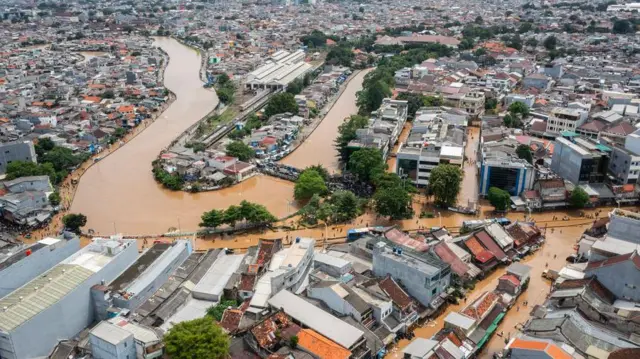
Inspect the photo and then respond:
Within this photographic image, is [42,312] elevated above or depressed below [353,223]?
above

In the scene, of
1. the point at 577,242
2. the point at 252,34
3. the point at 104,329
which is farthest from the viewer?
the point at 252,34

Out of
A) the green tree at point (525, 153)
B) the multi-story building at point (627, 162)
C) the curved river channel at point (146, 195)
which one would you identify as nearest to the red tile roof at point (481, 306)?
the curved river channel at point (146, 195)

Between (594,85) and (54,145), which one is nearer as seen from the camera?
(54,145)

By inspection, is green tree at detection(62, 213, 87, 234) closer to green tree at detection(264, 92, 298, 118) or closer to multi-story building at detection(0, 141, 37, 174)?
multi-story building at detection(0, 141, 37, 174)

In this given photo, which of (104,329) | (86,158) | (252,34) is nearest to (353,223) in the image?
(104,329)

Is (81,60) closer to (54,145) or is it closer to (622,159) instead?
(54,145)
